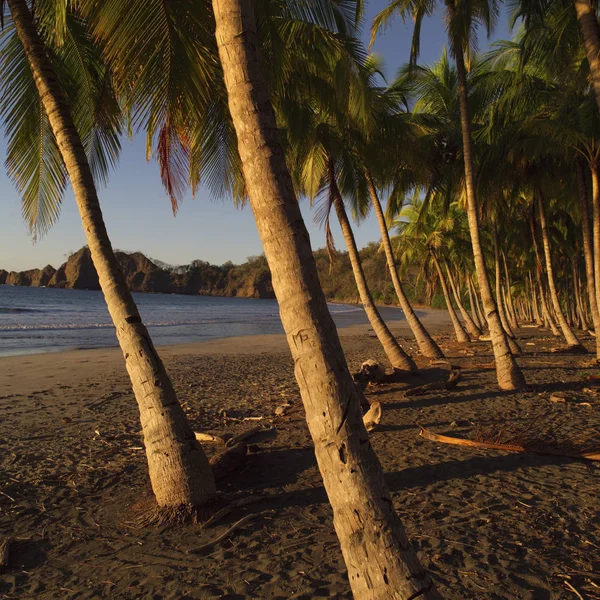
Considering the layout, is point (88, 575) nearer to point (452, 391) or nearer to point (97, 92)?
point (97, 92)

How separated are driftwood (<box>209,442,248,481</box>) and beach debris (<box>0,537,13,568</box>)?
1797 millimetres

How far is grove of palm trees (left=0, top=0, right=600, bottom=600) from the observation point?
207 cm

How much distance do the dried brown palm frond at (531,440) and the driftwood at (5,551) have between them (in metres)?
4.62

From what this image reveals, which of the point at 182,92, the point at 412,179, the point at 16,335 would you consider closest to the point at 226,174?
the point at 182,92

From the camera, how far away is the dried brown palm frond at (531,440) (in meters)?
5.28

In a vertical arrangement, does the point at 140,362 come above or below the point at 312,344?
below

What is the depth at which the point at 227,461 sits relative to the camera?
496 centimetres

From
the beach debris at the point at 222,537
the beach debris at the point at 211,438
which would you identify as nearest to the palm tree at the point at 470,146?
Result: the beach debris at the point at 211,438

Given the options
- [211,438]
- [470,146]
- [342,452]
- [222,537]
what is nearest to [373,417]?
[211,438]

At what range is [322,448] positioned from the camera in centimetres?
199

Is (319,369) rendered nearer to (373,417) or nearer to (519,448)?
(519,448)

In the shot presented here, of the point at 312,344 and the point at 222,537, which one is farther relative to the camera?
the point at 222,537

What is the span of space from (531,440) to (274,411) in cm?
399

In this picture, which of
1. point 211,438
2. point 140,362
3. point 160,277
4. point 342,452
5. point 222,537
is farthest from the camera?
point 160,277
